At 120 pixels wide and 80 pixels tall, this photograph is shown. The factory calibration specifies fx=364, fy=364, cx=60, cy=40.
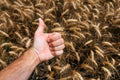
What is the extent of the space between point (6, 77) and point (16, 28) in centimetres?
159

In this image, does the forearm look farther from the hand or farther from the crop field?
the crop field

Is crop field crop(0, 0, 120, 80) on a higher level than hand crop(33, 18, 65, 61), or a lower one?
lower

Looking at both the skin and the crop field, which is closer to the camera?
the skin

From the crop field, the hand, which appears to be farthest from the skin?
the crop field

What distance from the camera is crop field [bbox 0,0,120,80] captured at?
3.69m

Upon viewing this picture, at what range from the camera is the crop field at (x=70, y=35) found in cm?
369

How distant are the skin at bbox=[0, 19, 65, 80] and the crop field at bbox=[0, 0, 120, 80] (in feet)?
2.37

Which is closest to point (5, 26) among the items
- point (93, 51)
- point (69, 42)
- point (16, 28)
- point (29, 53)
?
point (16, 28)

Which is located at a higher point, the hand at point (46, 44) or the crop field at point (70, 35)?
the hand at point (46, 44)

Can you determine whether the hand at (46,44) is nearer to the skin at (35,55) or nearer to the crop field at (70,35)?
the skin at (35,55)

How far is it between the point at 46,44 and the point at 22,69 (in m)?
0.27

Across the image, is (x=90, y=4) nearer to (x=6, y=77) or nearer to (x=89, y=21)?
(x=89, y=21)

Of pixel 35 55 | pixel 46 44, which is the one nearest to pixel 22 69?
pixel 35 55

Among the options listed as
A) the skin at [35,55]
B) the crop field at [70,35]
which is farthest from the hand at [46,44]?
the crop field at [70,35]
